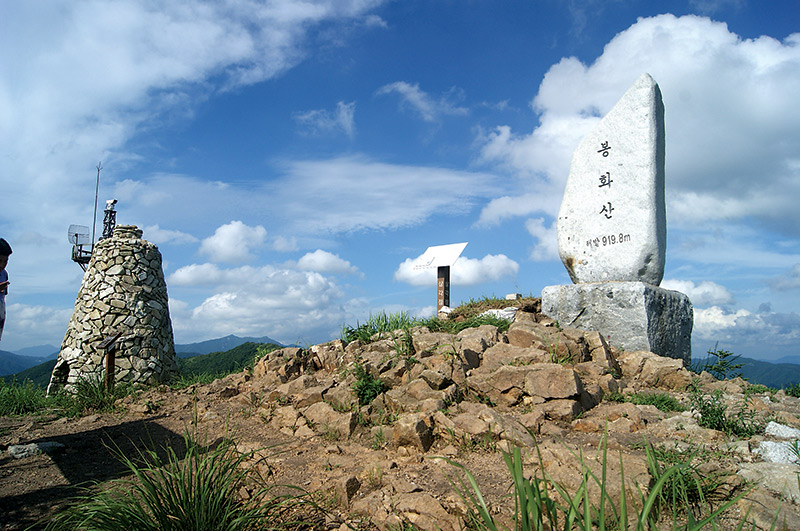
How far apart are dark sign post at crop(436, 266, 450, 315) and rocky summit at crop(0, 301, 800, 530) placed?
306 cm

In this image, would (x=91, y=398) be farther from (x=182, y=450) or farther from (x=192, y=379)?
(x=182, y=450)

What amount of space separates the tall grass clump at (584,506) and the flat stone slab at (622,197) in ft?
16.3

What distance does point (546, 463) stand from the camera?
3637 millimetres

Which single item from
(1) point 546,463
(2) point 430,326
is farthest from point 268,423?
(1) point 546,463

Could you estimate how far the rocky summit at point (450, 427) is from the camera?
340 centimetres

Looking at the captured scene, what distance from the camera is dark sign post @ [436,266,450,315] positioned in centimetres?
1090

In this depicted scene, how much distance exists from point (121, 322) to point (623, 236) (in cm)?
888

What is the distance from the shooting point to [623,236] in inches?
313

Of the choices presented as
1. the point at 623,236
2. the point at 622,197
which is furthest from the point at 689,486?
the point at 622,197

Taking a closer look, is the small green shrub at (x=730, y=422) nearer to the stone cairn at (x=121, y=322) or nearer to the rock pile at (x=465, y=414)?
the rock pile at (x=465, y=414)

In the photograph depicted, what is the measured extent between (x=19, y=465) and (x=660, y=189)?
8.98 metres

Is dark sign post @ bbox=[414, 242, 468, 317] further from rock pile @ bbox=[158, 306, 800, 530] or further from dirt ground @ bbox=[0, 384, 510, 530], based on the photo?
dirt ground @ bbox=[0, 384, 510, 530]

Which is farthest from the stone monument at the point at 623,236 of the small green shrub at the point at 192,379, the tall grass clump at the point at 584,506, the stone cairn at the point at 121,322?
the stone cairn at the point at 121,322

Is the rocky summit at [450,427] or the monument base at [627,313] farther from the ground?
the monument base at [627,313]
